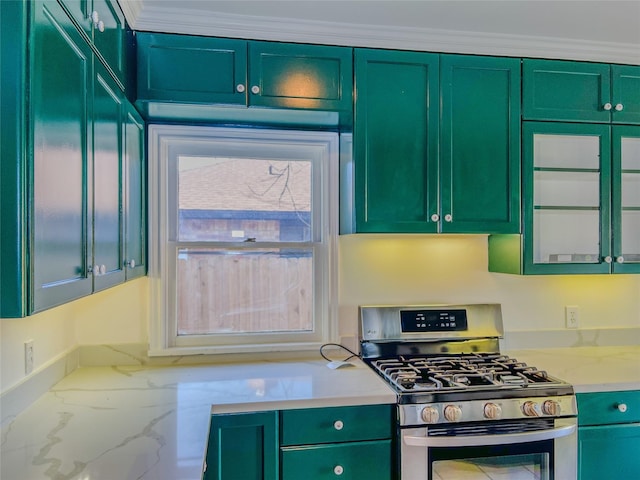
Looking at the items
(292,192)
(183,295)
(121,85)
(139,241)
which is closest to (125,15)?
(121,85)

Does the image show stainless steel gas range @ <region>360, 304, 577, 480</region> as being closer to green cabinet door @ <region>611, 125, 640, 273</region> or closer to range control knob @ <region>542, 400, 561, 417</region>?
range control knob @ <region>542, 400, 561, 417</region>

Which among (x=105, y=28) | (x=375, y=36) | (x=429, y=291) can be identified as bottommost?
(x=429, y=291)

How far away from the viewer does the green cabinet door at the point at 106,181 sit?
1.27 m

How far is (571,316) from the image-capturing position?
2453 mm

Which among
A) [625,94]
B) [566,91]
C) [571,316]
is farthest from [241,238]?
[625,94]

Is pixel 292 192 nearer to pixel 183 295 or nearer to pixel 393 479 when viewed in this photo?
pixel 183 295

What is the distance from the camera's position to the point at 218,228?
2.24 meters

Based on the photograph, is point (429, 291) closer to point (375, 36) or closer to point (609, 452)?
point (609, 452)

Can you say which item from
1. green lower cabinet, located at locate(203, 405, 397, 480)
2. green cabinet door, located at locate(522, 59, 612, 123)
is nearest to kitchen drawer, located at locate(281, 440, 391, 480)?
green lower cabinet, located at locate(203, 405, 397, 480)

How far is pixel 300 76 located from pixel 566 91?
130cm

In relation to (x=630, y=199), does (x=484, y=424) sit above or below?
below

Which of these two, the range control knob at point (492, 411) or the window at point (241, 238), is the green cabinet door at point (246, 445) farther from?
the range control knob at point (492, 411)

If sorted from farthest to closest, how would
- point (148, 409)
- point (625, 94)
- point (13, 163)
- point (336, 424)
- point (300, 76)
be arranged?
1. point (625, 94)
2. point (300, 76)
3. point (336, 424)
4. point (148, 409)
5. point (13, 163)

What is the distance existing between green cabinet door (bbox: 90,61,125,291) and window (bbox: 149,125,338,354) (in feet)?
1.93
